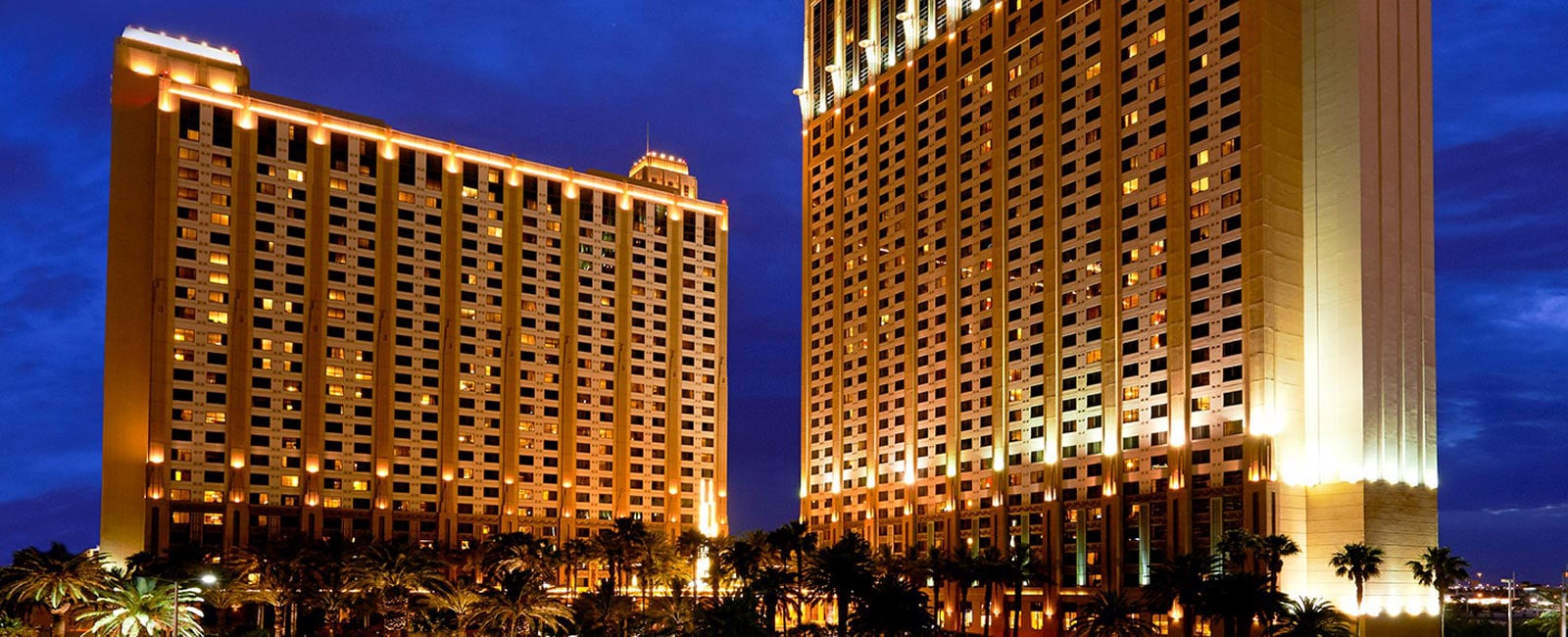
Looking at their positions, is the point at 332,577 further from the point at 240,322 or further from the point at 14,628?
the point at 240,322

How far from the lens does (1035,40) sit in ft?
421

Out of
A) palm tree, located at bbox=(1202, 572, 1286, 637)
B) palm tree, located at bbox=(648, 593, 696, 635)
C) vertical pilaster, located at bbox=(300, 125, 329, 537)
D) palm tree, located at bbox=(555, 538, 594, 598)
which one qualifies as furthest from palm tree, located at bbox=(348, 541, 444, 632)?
palm tree, located at bbox=(1202, 572, 1286, 637)

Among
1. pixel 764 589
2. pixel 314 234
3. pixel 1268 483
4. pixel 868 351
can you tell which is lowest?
pixel 764 589

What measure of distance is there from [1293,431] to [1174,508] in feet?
36.2

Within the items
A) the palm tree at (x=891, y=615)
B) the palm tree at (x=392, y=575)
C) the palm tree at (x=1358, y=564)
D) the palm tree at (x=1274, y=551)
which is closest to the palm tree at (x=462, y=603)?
the palm tree at (x=392, y=575)

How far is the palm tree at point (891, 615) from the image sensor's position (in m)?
81.1

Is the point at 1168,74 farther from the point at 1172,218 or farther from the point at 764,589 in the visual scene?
the point at 764,589

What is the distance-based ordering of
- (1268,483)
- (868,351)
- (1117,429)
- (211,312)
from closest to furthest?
(1268,483)
(1117,429)
(211,312)
(868,351)

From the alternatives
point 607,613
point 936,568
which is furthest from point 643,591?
point 936,568

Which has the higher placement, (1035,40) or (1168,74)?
(1035,40)

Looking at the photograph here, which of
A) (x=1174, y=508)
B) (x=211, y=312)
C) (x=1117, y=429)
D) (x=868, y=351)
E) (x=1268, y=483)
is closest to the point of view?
(x=1268, y=483)

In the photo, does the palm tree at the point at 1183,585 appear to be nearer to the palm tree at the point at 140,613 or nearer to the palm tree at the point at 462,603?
the palm tree at the point at 462,603

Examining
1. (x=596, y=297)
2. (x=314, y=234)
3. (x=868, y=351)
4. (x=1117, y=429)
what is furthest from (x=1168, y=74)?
(x=314, y=234)

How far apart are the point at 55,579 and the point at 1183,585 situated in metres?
71.0
